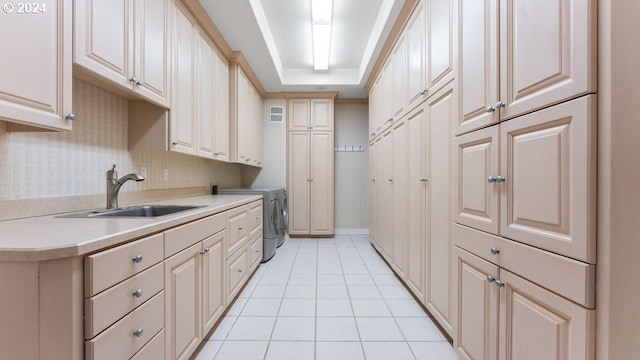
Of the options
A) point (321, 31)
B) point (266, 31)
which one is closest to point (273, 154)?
point (266, 31)

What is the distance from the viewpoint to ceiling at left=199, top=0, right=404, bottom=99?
2588mm

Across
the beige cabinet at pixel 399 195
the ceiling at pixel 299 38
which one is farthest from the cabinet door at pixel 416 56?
the beige cabinet at pixel 399 195

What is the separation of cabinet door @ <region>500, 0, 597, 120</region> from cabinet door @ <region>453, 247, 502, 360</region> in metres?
0.72

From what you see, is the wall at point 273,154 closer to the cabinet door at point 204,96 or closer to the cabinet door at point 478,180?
the cabinet door at point 204,96

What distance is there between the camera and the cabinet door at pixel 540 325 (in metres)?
0.79

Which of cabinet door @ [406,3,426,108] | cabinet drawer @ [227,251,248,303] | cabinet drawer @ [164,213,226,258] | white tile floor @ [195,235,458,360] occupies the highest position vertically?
cabinet door @ [406,3,426,108]

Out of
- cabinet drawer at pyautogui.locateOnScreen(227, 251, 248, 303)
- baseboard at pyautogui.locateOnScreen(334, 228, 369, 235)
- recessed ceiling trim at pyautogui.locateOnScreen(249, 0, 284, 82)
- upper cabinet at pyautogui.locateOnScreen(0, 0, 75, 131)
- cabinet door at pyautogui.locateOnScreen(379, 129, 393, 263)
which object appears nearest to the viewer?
upper cabinet at pyautogui.locateOnScreen(0, 0, 75, 131)

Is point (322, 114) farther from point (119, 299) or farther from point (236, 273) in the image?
point (119, 299)

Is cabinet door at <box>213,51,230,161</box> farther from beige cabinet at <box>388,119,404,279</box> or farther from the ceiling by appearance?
beige cabinet at <box>388,119,404,279</box>

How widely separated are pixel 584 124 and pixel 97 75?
77.1 inches

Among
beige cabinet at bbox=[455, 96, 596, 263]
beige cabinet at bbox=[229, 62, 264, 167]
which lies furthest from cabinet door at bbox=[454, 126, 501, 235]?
beige cabinet at bbox=[229, 62, 264, 167]

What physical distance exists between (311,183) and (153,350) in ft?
12.4

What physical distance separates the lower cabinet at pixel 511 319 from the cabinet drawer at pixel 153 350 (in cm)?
145

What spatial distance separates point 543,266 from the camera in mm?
920
